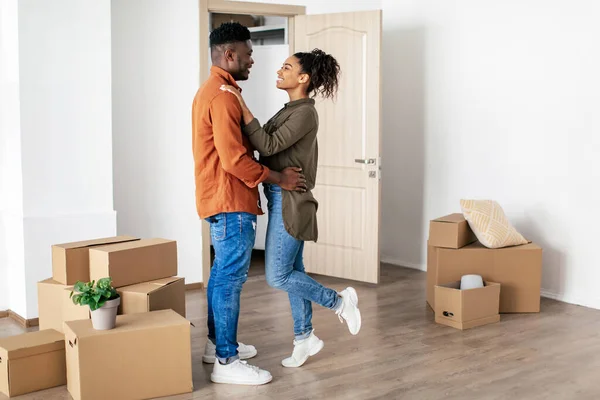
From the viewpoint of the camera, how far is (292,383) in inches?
128

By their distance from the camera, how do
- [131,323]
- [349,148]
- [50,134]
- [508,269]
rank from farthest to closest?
[349,148] < [508,269] < [50,134] < [131,323]

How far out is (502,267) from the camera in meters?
4.49

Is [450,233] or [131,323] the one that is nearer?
[131,323]

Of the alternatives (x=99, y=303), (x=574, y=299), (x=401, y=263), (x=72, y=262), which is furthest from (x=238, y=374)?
Answer: (x=401, y=263)

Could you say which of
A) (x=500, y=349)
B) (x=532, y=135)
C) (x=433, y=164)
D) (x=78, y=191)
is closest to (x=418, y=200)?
(x=433, y=164)

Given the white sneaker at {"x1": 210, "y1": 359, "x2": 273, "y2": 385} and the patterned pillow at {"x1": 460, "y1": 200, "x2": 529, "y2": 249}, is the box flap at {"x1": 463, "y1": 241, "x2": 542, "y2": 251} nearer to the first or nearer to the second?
the patterned pillow at {"x1": 460, "y1": 200, "x2": 529, "y2": 249}

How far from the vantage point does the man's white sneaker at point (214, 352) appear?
3.50m

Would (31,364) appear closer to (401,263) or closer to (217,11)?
(217,11)

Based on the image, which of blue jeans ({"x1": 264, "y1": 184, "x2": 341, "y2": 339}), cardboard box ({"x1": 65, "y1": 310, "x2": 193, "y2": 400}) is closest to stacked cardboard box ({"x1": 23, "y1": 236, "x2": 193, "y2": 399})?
cardboard box ({"x1": 65, "y1": 310, "x2": 193, "y2": 400})

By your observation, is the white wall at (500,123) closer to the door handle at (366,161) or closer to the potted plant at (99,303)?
the door handle at (366,161)

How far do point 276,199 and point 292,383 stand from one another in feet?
2.66

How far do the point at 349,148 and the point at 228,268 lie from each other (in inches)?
94.5

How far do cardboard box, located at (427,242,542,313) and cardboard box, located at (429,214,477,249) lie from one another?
0.05m

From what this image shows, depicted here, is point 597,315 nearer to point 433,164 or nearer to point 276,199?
point 433,164
